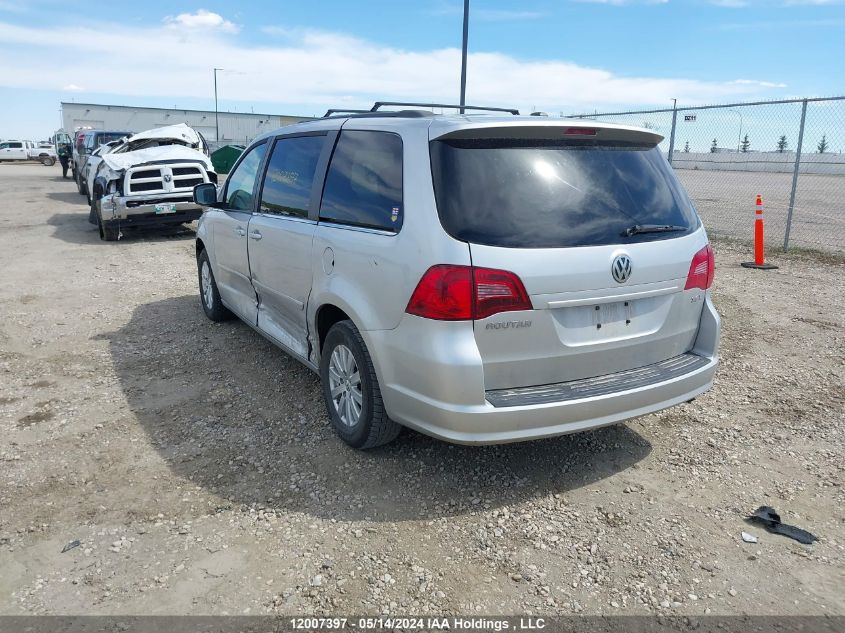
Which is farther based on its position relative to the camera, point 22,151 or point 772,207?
point 22,151

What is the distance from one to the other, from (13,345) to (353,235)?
412 centimetres

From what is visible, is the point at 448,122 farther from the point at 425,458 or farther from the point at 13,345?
the point at 13,345

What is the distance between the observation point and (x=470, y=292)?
3035 millimetres

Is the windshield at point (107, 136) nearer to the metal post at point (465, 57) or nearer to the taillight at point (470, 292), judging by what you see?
the metal post at point (465, 57)

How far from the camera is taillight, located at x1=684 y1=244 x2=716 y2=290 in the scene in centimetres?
366

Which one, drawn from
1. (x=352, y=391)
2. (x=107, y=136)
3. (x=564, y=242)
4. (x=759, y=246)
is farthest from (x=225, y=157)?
(x=564, y=242)

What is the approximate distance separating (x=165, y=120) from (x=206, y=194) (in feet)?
230

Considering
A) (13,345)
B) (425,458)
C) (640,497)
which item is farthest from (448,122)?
(13,345)

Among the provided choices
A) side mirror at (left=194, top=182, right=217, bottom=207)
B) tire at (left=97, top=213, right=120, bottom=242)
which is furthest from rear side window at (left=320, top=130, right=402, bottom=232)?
tire at (left=97, top=213, right=120, bottom=242)

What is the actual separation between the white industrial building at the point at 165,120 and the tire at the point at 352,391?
6074 centimetres

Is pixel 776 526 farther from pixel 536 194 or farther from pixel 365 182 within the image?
pixel 365 182

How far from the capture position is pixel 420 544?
10.2 ft

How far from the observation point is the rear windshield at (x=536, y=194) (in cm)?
312

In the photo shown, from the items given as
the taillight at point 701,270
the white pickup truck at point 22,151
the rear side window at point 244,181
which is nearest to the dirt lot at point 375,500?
the taillight at point 701,270
